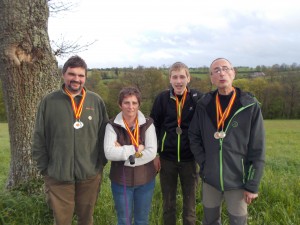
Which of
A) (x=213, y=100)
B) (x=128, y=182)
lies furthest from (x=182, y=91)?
(x=128, y=182)

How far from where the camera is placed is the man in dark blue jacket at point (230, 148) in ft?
11.2

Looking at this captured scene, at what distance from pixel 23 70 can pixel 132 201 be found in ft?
8.26

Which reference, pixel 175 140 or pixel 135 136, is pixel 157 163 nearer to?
pixel 175 140

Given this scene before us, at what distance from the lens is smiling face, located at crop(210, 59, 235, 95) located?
3.54m

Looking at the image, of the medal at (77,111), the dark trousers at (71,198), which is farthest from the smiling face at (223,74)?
the dark trousers at (71,198)

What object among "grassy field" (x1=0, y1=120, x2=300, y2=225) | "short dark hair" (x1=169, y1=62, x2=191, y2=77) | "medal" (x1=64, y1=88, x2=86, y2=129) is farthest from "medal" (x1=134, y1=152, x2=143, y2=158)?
"grassy field" (x1=0, y1=120, x2=300, y2=225)

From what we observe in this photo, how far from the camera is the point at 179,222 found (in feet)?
14.4

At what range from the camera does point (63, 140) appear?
355 cm

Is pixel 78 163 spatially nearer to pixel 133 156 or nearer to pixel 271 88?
pixel 133 156

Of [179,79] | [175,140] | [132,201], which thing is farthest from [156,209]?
[179,79]

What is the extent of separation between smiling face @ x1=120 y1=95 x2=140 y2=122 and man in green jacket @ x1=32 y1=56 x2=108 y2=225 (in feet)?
1.15

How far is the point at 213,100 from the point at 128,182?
1.44m

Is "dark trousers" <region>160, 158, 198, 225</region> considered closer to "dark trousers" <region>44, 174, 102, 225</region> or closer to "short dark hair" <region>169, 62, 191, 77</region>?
"dark trousers" <region>44, 174, 102, 225</region>

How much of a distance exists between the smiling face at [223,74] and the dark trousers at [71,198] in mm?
1889
